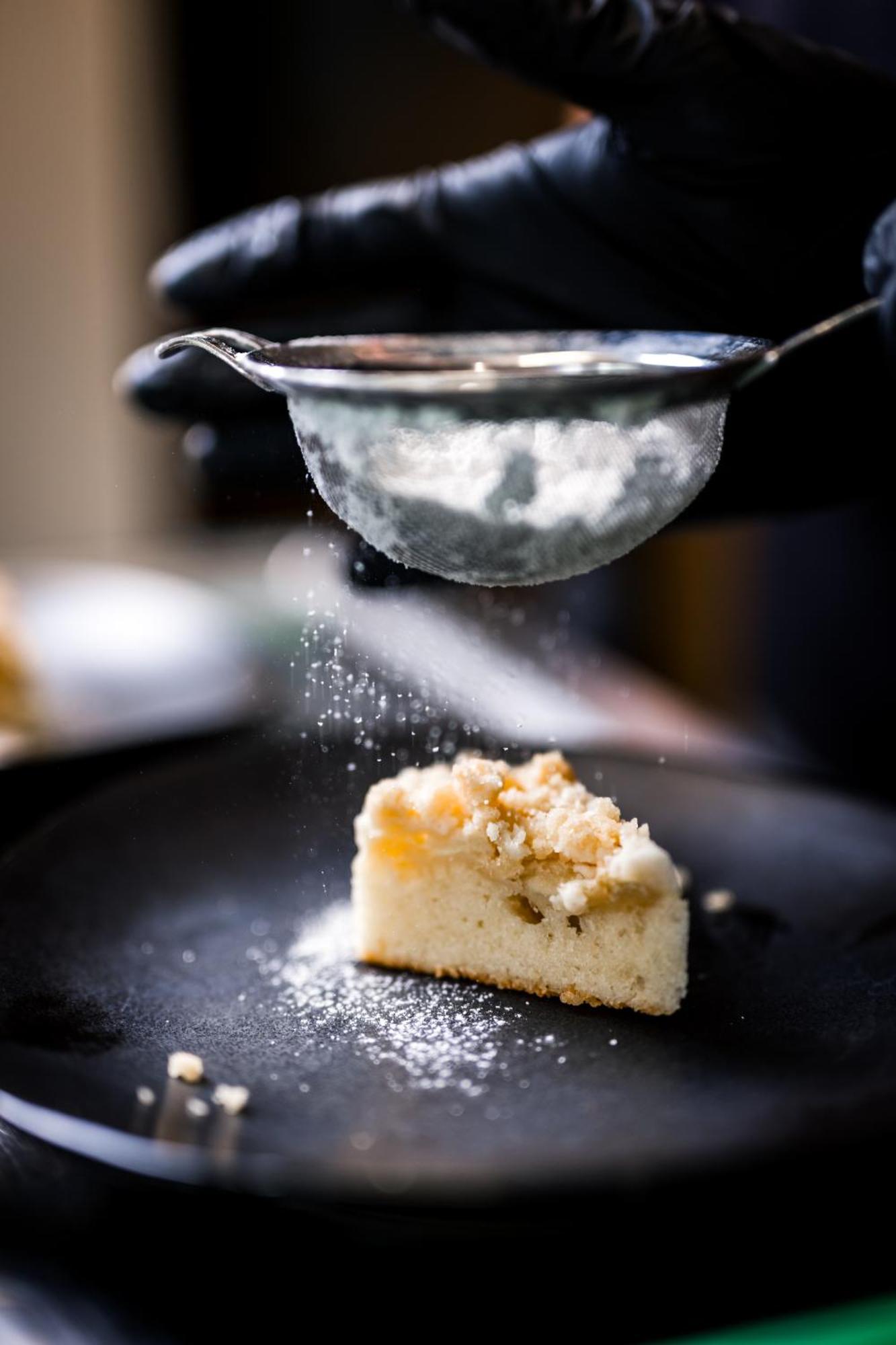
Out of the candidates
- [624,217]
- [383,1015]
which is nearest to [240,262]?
[624,217]

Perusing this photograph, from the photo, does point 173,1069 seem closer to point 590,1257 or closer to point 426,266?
point 590,1257

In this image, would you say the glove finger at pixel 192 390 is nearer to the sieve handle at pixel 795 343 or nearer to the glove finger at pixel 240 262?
the glove finger at pixel 240 262

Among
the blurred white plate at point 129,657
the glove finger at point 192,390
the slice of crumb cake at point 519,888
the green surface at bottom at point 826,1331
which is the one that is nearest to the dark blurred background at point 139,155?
the blurred white plate at point 129,657

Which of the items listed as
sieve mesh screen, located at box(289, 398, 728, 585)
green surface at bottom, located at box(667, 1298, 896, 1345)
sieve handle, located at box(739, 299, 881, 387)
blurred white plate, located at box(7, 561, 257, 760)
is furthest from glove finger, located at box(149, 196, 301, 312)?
green surface at bottom, located at box(667, 1298, 896, 1345)

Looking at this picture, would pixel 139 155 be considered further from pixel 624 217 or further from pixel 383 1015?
pixel 383 1015

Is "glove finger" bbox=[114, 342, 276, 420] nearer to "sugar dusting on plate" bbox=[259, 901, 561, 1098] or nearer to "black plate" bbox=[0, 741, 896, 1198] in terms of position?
"black plate" bbox=[0, 741, 896, 1198]

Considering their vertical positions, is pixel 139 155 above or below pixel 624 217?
above
